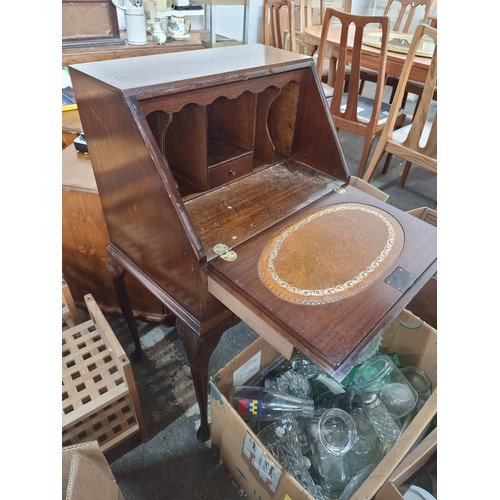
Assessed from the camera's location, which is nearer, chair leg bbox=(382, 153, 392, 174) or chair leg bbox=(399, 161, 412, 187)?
chair leg bbox=(399, 161, 412, 187)

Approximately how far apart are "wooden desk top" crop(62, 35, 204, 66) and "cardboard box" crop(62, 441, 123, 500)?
1642 mm

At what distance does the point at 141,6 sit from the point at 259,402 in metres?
1.89

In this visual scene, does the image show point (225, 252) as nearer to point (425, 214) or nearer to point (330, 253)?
point (330, 253)

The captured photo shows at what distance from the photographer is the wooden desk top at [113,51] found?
1704 millimetres

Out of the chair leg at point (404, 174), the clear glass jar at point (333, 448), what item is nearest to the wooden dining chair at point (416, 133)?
the chair leg at point (404, 174)

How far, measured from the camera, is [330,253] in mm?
833

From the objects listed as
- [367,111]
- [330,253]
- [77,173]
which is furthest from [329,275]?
[367,111]

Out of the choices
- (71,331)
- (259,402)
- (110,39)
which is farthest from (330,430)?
(110,39)

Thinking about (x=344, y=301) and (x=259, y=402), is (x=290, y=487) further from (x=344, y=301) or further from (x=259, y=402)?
(x=344, y=301)

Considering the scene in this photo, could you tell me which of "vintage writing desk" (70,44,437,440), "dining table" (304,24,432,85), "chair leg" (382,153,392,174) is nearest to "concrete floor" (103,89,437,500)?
"vintage writing desk" (70,44,437,440)

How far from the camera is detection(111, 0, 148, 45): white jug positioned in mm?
1786

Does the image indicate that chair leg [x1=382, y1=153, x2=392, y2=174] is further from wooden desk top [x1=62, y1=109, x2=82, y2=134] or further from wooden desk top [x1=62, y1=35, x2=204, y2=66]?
wooden desk top [x1=62, y1=109, x2=82, y2=134]

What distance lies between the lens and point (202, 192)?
968 mm

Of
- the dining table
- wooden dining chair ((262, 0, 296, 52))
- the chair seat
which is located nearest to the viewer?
the dining table
